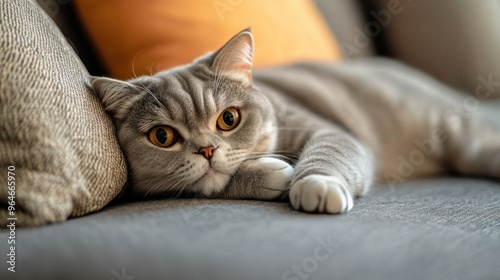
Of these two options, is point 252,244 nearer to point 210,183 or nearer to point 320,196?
point 320,196

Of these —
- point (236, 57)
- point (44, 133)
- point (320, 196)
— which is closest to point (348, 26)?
point (236, 57)

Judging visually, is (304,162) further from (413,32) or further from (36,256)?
(413,32)

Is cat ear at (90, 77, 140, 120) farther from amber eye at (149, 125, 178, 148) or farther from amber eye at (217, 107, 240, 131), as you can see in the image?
amber eye at (217, 107, 240, 131)

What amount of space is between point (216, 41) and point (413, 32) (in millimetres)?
1344

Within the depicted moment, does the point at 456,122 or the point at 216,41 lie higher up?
the point at 216,41

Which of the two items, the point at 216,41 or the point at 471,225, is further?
the point at 216,41

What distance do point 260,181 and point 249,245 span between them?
413mm

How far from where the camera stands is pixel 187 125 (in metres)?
1.24

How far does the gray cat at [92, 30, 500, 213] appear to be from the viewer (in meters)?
1.18

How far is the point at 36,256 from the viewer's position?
0.71m

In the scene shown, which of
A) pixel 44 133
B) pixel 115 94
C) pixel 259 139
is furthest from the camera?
pixel 259 139

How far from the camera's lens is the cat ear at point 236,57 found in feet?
4.45

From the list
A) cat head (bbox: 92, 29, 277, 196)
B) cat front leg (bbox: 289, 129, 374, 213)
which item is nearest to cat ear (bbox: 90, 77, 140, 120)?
cat head (bbox: 92, 29, 277, 196)

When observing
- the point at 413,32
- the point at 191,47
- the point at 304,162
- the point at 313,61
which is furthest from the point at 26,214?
the point at 413,32
